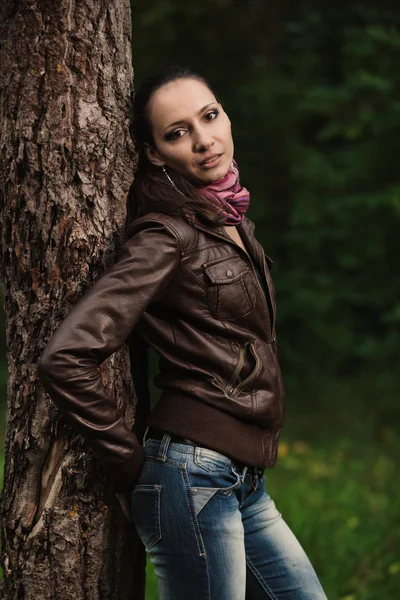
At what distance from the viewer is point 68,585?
2.69 metres

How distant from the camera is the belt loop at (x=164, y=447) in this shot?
2443mm

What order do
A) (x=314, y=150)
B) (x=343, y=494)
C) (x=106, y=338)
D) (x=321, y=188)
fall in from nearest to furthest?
(x=106, y=338)
(x=343, y=494)
(x=321, y=188)
(x=314, y=150)

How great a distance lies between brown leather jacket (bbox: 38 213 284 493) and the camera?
7.53ft

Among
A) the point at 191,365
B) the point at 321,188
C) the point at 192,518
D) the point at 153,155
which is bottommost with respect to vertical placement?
the point at 192,518

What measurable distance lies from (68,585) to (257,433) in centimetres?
Answer: 85

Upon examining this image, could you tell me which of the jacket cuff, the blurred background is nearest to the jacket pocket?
the jacket cuff

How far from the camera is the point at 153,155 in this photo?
106 inches

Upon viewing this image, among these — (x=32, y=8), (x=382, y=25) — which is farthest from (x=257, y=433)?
(x=382, y=25)

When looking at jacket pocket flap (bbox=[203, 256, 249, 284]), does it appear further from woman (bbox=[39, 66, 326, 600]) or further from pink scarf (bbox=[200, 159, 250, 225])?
pink scarf (bbox=[200, 159, 250, 225])

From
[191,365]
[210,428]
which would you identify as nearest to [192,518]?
[210,428]

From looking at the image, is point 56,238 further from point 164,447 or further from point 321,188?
point 321,188

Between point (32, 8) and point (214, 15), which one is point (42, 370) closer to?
point (32, 8)

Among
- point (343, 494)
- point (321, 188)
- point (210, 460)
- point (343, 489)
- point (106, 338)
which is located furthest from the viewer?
A: point (321, 188)

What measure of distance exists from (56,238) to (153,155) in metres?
0.44
